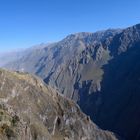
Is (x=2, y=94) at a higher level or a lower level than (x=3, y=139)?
lower

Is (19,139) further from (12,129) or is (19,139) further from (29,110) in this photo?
(29,110)

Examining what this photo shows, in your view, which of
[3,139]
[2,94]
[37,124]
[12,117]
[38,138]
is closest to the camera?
[3,139]

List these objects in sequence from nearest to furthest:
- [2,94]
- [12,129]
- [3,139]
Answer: [3,139] < [12,129] < [2,94]

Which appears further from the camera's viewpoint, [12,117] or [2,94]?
[2,94]

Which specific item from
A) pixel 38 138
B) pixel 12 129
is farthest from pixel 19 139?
pixel 38 138

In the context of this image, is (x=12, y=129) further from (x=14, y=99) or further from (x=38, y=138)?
(x=14, y=99)

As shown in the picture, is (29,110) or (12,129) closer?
(12,129)

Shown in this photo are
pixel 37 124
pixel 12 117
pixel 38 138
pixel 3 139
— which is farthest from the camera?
pixel 37 124

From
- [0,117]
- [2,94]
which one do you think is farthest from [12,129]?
[2,94]

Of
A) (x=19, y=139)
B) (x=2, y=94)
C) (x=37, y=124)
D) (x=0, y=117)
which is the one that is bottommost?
(x=37, y=124)
